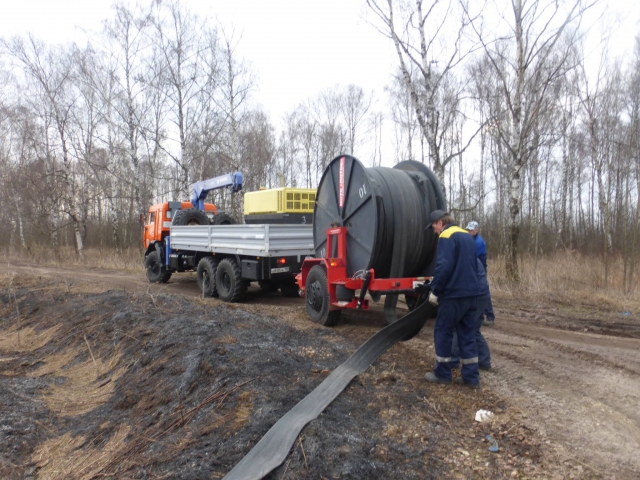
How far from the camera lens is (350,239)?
7492 mm

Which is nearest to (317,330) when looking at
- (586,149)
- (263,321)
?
(263,321)

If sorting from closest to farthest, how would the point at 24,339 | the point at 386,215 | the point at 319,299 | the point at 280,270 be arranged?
the point at 386,215 < the point at 319,299 < the point at 24,339 < the point at 280,270

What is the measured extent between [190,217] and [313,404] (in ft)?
34.7

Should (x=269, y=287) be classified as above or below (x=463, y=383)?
above

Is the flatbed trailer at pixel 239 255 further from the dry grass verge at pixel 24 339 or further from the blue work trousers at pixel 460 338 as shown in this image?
the blue work trousers at pixel 460 338

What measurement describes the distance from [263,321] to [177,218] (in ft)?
23.5

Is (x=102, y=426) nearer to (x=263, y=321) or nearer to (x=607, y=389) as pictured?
(x=263, y=321)

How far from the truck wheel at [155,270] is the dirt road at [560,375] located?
588 cm

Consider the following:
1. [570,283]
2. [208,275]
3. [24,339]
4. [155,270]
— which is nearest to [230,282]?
[208,275]

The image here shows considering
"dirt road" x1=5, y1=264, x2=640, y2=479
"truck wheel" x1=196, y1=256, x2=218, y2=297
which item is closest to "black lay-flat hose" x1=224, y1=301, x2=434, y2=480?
"dirt road" x1=5, y1=264, x2=640, y2=479

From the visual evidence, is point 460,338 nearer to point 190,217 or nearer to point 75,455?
point 75,455

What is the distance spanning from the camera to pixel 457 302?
4.88 m

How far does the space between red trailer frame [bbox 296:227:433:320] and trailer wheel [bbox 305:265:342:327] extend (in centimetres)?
11

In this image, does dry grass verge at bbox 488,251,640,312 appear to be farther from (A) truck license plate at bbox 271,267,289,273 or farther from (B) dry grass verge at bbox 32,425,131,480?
(B) dry grass verge at bbox 32,425,131,480
